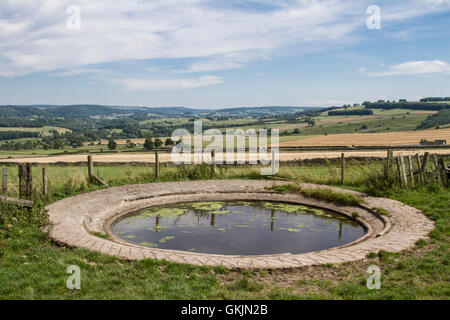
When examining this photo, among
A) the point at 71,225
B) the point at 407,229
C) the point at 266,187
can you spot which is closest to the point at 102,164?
the point at 266,187

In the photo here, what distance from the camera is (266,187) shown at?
1335 centimetres

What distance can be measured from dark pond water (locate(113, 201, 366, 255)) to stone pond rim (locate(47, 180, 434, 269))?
1.60ft

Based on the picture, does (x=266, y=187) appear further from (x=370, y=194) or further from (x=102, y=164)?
(x=102, y=164)

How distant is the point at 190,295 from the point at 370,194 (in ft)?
28.6

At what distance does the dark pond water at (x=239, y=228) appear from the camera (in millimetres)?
7871

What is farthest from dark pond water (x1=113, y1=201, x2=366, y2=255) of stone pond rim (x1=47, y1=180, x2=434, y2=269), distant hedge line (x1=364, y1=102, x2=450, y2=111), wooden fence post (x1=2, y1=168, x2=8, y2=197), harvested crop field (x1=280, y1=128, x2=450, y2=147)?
distant hedge line (x1=364, y1=102, x2=450, y2=111)

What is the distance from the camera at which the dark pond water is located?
7871mm

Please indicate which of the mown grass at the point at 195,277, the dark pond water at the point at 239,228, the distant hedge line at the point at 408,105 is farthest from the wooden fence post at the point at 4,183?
the distant hedge line at the point at 408,105

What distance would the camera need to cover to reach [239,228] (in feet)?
30.3

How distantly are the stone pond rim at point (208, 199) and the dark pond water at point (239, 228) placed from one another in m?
0.49

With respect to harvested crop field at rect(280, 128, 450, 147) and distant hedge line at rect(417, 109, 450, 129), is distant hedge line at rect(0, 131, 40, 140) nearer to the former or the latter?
harvested crop field at rect(280, 128, 450, 147)

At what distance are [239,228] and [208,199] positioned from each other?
350 cm

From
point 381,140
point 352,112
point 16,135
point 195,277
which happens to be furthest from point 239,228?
point 16,135

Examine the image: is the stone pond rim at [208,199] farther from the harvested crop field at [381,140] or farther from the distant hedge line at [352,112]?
the distant hedge line at [352,112]
